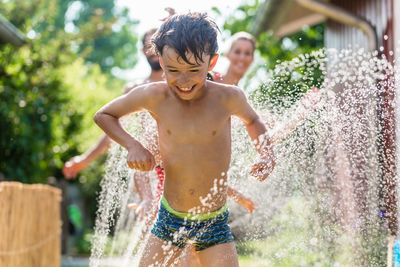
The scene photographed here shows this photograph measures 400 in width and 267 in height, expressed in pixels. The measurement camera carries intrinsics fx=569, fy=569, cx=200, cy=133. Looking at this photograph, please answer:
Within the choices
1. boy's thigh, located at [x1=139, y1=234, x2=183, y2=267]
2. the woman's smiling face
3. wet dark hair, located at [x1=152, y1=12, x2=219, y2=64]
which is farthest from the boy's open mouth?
the woman's smiling face

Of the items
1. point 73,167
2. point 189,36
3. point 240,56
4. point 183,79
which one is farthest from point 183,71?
point 73,167

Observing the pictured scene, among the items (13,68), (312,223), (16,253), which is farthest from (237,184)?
(13,68)

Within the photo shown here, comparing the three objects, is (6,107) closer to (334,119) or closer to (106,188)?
(106,188)

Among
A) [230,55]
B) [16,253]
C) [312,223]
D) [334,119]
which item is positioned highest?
[230,55]

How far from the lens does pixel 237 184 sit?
3201 millimetres

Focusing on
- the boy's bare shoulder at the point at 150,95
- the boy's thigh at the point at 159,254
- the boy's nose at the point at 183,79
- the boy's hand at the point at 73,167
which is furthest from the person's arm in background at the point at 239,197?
the boy's hand at the point at 73,167

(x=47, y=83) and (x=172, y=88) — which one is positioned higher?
(x=172, y=88)

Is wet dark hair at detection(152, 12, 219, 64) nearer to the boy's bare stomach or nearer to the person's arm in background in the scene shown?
the boy's bare stomach

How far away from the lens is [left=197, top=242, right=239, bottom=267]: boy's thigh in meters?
2.26

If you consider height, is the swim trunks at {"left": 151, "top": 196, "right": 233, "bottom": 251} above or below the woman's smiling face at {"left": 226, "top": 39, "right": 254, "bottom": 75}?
below

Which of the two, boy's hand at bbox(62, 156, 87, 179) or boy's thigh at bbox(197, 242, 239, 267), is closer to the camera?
boy's thigh at bbox(197, 242, 239, 267)

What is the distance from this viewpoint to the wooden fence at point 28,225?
11.7ft

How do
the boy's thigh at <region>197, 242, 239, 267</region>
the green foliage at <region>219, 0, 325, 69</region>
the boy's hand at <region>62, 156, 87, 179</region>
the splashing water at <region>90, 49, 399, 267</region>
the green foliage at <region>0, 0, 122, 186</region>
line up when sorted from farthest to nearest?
the green foliage at <region>219, 0, 325, 69</region> < the green foliage at <region>0, 0, 122, 186</region> < the boy's hand at <region>62, 156, 87, 179</region> < the splashing water at <region>90, 49, 399, 267</region> < the boy's thigh at <region>197, 242, 239, 267</region>

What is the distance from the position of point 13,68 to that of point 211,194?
530 centimetres
